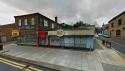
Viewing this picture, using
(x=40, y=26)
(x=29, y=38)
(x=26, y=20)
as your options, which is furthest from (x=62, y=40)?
(x=26, y=20)

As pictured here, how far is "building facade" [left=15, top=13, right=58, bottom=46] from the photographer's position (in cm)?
2105

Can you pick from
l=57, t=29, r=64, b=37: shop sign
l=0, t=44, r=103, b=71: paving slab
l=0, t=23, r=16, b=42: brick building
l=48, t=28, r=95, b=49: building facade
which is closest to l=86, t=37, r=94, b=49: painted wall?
l=48, t=28, r=95, b=49: building facade

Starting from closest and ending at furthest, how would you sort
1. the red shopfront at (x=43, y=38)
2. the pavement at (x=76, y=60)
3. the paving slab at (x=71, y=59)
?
the pavement at (x=76, y=60), the paving slab at (x=71, y=59), the red shopfront at (x=43, y=38)

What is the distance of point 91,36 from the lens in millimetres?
16531

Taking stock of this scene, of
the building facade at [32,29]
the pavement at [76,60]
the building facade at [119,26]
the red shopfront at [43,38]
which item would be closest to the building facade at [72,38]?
the red shopfront at [43,38]

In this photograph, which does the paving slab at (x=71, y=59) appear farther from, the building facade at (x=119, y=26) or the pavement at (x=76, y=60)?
the building facade at (x=119, y=26)

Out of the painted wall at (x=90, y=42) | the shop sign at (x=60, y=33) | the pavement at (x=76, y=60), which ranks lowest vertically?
the pavement at (x=76, y=60)

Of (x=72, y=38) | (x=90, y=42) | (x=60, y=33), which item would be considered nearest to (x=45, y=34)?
(x=60, y=33)

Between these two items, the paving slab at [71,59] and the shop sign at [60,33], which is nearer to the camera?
the paving slab at [71,59]

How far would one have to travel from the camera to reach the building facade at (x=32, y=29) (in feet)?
69.1

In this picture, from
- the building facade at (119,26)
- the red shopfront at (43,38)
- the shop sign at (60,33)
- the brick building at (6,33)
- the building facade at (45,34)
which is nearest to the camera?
the building facade at (45,34)

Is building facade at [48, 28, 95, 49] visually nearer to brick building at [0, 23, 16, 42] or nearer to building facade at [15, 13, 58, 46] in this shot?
building facade at [15, 13, 58, 46]

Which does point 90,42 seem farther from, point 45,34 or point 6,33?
point 6,33

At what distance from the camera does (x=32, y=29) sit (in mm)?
22094
